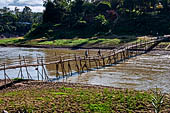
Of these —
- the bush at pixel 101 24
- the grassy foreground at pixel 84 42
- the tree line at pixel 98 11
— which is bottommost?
the grassy foreground at pixel 84 42

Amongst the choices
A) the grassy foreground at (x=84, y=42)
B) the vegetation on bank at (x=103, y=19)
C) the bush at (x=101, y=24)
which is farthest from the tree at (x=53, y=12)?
the bush at (x=101, y=24)

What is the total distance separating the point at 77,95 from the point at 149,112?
5015 mm

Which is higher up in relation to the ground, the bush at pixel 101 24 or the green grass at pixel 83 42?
the bush at pixel 101 24

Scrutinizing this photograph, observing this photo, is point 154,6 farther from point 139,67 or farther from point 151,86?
point 151,86

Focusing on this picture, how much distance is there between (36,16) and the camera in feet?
474

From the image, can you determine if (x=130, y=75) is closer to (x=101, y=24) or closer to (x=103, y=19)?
(x=101, y=24)

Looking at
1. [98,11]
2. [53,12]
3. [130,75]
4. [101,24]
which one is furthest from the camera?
[53,12]

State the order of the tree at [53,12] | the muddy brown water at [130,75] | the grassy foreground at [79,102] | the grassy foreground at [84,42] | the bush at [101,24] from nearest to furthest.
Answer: the grassy foreground at [79,102] → the muddy brown water at [130,75] → the grassy foreground at [84,42] → the bush at [101,24] → the tree at [53,12]

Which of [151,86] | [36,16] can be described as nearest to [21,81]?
[151,86]

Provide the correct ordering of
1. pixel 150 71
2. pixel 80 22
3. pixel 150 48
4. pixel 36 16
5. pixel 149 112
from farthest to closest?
pixel 36 16 → pixel 80 22 → pixel 150 48 → pixel 150 71 → pixel 149 112

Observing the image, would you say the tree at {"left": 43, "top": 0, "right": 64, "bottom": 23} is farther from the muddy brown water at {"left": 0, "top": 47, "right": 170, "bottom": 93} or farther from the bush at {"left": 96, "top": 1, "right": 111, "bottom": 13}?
the muddy brown water at {"left": 0, "top": 47, "right": 170, "bottom": 93}

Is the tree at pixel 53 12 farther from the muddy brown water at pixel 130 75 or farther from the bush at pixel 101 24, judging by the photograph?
the muddy brown water at pixel 130 75

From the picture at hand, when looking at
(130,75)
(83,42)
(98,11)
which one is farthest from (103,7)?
(130,75)

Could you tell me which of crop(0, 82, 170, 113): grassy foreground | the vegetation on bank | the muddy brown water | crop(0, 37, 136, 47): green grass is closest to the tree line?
the vegetation on bank
